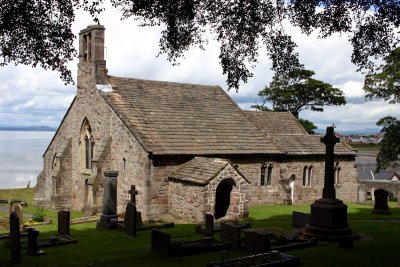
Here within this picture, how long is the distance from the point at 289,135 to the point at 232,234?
68.0 ft

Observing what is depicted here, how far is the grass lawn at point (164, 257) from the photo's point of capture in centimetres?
1302

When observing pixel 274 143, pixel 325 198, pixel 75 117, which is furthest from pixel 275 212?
pixel 75 117

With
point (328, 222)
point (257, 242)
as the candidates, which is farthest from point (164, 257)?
point (328, 222)

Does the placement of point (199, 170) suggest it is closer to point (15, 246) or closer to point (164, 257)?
point (164, 257)

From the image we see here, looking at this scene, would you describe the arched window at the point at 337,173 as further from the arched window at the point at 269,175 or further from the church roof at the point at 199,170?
the church roof at the point at 199,170

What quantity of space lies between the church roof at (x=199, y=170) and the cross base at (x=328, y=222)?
6836mm

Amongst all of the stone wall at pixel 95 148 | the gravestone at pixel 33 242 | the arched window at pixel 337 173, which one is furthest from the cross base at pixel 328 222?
the arched window at pixel 337 173

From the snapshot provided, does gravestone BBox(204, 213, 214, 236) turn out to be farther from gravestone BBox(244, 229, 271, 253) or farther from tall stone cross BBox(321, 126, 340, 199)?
tall stone cross BBox(321, 126, 340, 199)

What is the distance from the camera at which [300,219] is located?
1925cm

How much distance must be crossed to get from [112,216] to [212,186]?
17.1 feet

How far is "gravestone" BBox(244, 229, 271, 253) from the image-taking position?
46.1 feet

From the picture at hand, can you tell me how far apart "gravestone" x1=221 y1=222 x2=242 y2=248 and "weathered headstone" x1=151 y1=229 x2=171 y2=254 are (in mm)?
2329

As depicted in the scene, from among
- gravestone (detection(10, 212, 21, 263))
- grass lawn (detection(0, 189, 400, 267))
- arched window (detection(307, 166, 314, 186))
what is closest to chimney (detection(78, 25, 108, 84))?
grass lawn (detection(0, 189, 400, 267))

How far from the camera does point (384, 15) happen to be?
38.5 feet
